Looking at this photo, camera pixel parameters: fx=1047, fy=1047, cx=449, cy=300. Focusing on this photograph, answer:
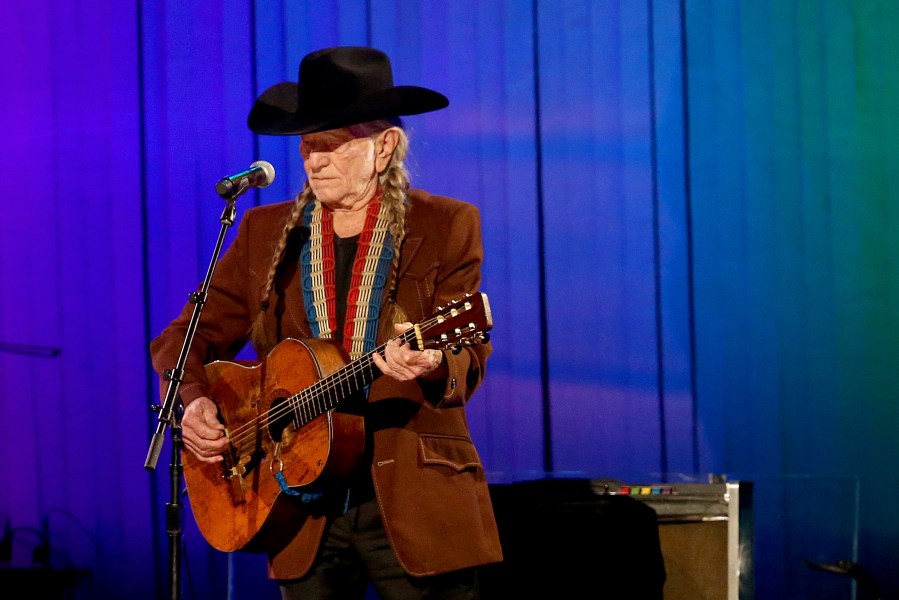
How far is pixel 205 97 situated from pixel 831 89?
2677 millimetres

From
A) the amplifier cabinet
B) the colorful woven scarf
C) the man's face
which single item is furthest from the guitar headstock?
the amplifier cabinet

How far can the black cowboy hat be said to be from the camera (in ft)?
8.50

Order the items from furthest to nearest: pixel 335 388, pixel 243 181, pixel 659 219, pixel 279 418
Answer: pixel 659 219 < pixel 243 181 < pixel 279 418 < pixel 335 388

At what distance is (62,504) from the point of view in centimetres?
477

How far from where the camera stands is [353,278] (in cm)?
254

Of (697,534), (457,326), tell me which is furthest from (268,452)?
(697,534)

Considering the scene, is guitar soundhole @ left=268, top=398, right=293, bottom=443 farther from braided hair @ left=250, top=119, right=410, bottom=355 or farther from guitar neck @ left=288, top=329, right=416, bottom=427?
braided hair @ left=250, top=119, right=410, bottom=355

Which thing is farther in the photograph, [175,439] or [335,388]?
→ [175,439]

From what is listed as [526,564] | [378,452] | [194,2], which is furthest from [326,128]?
[194,2]

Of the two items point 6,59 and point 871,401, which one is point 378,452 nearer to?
point 871,401

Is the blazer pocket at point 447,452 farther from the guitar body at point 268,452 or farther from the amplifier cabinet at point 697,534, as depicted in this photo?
the amplifier cabinet at point 697,534

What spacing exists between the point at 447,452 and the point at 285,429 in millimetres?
404

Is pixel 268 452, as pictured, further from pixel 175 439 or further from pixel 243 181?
pixel 243 181

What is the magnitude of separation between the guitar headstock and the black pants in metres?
0.46
